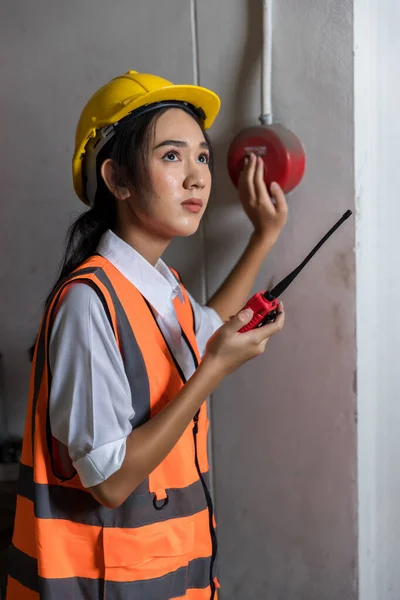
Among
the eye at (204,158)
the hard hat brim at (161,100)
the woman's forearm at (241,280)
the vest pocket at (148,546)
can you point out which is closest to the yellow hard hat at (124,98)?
the hard hat brim at (161,100)

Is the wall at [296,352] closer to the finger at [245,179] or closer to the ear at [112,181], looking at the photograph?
the finger at [245,179]

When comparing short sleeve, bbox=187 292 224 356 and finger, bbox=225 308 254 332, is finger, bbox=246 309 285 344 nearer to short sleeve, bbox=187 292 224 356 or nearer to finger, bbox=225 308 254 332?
finger, bbox=225 308 254 332

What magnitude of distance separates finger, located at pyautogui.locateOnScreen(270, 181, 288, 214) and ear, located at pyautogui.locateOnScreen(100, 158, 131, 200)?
0.98 feet

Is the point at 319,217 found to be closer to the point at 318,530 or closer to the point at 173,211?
the point at 173,211

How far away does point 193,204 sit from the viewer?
1.15 m

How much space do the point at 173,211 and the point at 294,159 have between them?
0.29 meters

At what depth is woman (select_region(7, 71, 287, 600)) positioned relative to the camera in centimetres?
98

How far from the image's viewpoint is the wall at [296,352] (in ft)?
4.19

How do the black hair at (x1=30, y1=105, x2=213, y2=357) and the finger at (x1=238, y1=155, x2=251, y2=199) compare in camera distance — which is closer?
the black hair at (x1=30, y1=105, x2=213, y2=357)

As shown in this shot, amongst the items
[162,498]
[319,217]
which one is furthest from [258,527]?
[319,217]

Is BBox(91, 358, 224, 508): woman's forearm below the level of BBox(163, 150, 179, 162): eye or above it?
below

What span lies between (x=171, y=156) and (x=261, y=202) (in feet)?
0.79

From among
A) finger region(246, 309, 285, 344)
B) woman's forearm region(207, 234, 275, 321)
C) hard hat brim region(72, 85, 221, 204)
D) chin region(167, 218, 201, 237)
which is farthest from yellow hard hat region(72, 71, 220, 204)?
finger region(246, 309, 285, 344)

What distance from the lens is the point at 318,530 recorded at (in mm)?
1408
